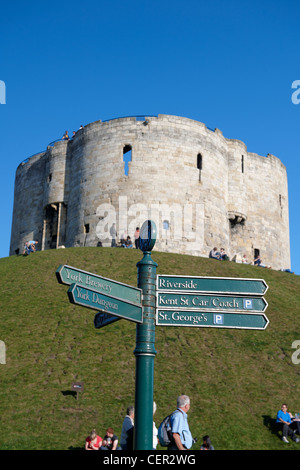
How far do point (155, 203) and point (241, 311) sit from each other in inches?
1180

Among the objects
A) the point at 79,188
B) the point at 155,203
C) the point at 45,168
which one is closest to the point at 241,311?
the point at 155,203

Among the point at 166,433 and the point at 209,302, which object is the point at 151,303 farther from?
the point at 166,433

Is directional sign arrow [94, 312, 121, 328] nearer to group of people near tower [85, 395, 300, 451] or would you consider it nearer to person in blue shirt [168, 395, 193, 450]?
group of people near tower [85, 395, 300, 451]

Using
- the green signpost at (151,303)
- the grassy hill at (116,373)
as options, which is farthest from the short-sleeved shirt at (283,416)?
the green signpost at (151,303)

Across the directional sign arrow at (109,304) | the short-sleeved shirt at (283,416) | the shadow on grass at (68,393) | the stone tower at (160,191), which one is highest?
the stone tower at (160,191)

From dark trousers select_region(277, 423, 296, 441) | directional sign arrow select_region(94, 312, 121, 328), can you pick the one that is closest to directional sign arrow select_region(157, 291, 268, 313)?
directional sign arrow select_region(94, 312, 121, 328)

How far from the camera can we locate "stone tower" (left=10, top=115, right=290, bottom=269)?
37625 mm

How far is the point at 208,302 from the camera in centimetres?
762

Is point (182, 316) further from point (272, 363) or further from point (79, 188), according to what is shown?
point (79, 188)

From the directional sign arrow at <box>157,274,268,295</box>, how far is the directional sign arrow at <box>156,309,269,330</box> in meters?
0.30

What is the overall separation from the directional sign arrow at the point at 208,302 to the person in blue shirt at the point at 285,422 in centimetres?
920

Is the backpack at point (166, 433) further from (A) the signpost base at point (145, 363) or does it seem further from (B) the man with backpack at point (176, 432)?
(A) the signpost base at point (145, 363)

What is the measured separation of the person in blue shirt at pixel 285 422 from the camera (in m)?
15.6

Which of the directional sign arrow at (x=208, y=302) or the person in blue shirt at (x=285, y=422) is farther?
the person in blue shirt at (x=285, y=422)
